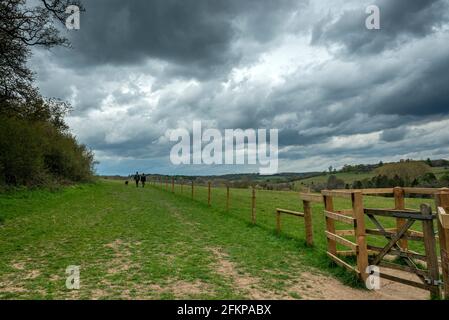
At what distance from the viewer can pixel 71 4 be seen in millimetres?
15250

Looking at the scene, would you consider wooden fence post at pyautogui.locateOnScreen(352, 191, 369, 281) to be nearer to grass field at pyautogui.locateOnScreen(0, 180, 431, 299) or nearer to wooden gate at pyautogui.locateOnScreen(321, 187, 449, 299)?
wooden gate at pyautogui.locateOnScreen(321, 187, 449, 299)

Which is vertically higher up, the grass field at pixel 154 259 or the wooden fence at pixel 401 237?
the wooden fence at pixel 401 237

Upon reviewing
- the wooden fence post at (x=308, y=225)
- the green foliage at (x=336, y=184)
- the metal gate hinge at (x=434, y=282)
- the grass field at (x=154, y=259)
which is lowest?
the grass field at (x=154, y=259)

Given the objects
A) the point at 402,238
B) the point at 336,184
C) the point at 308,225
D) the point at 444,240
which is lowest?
the point at 308,225

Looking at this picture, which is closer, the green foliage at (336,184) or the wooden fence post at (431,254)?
the wooden fence post at (431,254)

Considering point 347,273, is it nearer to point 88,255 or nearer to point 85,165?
point 88,255

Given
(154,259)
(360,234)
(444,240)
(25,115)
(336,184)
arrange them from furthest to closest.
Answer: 1. (336,184)
2. (25,115)
3. (154,259)
4. (360,234)
5. (444,240)

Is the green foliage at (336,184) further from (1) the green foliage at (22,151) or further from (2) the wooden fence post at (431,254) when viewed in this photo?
(2) the wooden fence post at (431,254)

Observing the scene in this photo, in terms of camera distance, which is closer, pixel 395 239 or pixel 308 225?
pixel 395 239

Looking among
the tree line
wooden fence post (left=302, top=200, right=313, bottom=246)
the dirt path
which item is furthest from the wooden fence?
the tree line

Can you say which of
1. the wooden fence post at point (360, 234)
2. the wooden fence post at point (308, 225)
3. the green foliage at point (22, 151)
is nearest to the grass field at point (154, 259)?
the wooden fence post at point (308, 225)

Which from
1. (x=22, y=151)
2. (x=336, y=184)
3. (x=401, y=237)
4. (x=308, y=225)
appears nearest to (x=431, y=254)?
(x=401, y=237)

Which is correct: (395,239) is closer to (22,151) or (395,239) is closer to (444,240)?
(444,240)

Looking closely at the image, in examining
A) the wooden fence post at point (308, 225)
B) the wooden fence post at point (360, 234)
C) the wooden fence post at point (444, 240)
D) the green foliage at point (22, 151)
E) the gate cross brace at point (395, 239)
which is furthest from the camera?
the green foliage at point (22, 151)
